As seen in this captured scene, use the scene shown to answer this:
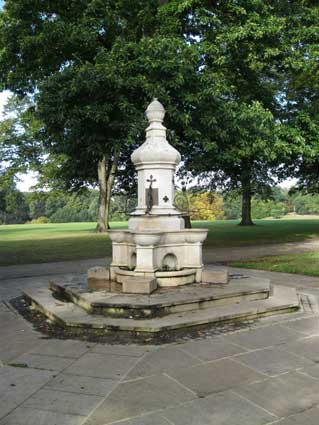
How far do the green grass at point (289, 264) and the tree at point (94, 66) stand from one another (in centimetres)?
551

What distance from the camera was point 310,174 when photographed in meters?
23.7

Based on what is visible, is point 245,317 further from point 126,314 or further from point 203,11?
point 203,11

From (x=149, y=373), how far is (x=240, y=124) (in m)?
12.0

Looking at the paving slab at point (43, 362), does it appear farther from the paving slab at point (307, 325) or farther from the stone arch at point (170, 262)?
the stone arch at point (170, 262)

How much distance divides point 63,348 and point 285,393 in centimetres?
262

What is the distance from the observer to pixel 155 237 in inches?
269

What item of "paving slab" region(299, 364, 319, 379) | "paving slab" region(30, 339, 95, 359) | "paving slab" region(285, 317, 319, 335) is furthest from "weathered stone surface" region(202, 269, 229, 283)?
"paving slab" region(299, 364, 319, 379)

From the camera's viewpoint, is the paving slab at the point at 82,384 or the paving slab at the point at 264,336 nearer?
the paving slab at the point at 82,384

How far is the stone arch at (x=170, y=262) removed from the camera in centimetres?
735

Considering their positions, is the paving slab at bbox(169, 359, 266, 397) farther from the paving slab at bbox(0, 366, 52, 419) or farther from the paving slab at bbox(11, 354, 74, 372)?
the paving slab at bbox(0, 366, 52, 419)

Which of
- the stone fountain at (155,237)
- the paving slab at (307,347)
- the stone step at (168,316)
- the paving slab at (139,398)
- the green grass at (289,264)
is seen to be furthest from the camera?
the green grass at (289,264)

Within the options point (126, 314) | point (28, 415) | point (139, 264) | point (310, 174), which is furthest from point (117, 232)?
point (310, 174)

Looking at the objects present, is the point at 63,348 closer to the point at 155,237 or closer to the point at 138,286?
the point at 138,286

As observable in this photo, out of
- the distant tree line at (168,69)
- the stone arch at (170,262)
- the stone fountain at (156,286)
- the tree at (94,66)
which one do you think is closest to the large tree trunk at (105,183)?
the tree at (94,66)
